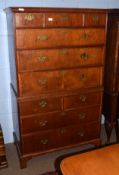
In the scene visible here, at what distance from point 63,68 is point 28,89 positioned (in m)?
0.40

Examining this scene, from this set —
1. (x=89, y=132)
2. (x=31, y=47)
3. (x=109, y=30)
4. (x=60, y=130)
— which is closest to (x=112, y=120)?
(x=89, y=132)

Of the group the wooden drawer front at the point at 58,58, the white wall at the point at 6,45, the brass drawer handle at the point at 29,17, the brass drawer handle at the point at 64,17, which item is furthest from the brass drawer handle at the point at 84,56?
the white wall at the point at 6,45

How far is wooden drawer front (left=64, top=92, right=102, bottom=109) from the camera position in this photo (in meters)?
2.18

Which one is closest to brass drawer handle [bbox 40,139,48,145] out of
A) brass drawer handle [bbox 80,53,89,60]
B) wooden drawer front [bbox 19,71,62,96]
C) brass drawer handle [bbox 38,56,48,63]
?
wooden drawer front [bbox 19,71,62,96]

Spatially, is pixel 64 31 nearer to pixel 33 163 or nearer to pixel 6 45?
pixel 6 45

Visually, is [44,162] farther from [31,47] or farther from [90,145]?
[31,47]

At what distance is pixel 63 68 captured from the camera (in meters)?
Answer: 2.04

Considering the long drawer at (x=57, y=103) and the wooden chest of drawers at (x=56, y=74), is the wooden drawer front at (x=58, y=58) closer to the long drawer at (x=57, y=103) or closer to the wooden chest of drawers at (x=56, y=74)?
the wooden chest of drawers at (x=56, y=74)

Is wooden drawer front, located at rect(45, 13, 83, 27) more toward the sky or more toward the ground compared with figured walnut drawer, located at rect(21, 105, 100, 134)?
more toward the sky

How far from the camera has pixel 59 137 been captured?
2.27 m

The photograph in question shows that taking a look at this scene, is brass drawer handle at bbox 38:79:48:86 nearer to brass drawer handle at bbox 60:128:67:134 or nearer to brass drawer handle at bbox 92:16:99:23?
brass drawer handle at bbox 60:128:67:134

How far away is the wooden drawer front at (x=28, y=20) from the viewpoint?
5.74 feet

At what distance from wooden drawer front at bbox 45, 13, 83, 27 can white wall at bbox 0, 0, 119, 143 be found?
0.59m

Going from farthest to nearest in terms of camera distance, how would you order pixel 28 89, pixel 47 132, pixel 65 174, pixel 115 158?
pixel 47 132 < pixel 28 89 < pixel 115 158 < pixel 65 174
